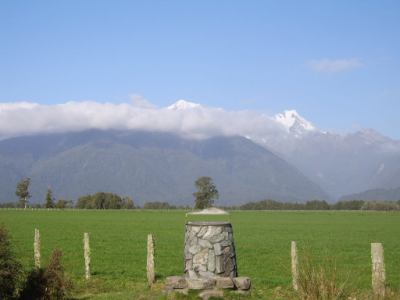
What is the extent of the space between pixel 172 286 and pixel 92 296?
350cm

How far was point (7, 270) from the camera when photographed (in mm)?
14617

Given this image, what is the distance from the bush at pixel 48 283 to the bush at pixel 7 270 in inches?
15.3

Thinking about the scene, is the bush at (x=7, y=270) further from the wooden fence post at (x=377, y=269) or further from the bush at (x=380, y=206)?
the bush at (x=380, y=206)

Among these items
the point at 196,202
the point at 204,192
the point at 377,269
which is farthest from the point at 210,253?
the point at 196,202

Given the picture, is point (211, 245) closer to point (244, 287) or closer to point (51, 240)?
point (244, 287)

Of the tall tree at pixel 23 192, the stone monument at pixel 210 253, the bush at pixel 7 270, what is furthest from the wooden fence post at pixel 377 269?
the tall tree at pixel 23 192

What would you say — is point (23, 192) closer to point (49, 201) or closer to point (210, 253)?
point (49, 201)

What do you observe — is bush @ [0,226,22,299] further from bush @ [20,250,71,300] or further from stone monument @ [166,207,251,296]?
stone monument @ [166,207,251,296]

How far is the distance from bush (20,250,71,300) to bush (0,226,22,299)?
39cm

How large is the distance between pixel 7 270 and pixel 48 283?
1.30m

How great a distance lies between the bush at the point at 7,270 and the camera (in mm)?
14547

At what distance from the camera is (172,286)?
15.4m

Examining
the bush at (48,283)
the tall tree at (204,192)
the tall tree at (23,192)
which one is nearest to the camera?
the bush at (48,283)

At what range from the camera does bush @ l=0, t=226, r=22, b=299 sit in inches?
573
